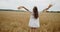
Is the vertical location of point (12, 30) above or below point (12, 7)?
below

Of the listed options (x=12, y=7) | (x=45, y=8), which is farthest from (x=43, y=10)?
(x=12, y=7)

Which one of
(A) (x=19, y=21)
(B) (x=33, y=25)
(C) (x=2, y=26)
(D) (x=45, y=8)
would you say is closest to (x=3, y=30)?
(C) (x=2, y=26)

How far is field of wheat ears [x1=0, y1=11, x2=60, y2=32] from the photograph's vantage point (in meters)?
1.18

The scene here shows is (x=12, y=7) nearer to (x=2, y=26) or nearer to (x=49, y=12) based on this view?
(x=2, y=26)

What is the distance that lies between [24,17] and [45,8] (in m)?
0.19

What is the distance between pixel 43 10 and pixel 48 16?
4.6 inches

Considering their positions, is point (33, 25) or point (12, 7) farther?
point (12, 7)

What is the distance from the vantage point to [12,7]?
1248mm

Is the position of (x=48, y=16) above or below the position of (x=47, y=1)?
below

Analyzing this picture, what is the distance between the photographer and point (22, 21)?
1.23 meters

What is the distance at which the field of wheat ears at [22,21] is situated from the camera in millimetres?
1185

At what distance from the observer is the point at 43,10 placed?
1144 millimetres

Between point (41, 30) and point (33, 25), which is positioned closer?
point (33, 25)

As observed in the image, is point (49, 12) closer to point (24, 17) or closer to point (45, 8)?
point (45, 8)
